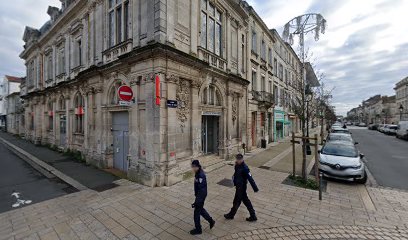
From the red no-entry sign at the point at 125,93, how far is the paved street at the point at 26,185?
13.1 feet

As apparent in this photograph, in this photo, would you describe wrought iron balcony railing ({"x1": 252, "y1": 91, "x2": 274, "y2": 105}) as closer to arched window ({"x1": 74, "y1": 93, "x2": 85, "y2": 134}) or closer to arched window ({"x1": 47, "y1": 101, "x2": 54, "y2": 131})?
arched window ({"x1": 74, "y1": 93, "x2": 85, "y2": 134})

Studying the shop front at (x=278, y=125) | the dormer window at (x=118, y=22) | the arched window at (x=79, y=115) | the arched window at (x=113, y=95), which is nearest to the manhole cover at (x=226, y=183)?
the arched window at (x=113, y=95)

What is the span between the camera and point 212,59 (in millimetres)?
10797

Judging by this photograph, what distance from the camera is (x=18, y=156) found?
553 inches

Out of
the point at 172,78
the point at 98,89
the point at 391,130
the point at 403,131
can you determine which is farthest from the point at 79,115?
the point at 391,130

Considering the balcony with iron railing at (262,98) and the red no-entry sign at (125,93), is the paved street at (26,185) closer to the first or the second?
the red no-entry sign at (125,93)

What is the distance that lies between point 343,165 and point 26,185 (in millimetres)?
12672

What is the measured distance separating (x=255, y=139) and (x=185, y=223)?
13505mm

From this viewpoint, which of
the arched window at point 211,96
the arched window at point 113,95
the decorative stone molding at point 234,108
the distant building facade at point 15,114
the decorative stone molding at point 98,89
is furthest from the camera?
the distant building facade at point 15,114

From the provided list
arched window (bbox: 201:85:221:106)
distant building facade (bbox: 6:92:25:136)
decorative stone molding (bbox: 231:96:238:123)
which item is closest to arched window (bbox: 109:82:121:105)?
arched window (bbox: 201:85:221:106)

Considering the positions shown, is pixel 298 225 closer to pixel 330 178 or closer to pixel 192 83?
pixel 330 178

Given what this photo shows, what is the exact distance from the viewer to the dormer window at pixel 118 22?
935 centimetres

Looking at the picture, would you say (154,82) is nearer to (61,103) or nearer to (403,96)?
(61,103)

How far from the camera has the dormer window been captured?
30.7 ft
